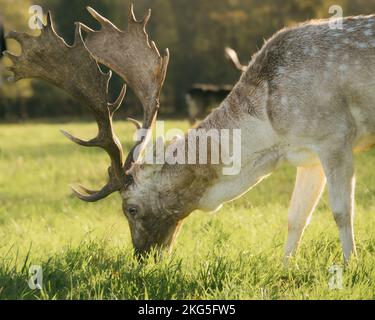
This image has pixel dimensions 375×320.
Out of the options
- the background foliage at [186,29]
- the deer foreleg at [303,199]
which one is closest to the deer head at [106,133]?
the deer foreleg at [303,199]

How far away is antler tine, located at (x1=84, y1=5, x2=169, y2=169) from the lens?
639 centimetres

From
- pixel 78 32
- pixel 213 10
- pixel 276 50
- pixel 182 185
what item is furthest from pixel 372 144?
pixel 213 10

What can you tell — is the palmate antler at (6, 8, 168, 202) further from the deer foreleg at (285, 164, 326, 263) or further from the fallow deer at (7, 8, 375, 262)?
the deer foreleg at (285, 164, 326, 263)

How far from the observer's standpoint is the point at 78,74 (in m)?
6.05

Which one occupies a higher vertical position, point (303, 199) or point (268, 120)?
point (268, 120)

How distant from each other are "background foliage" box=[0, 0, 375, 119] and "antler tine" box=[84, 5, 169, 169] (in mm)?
39204

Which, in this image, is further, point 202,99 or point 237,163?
point 202,99

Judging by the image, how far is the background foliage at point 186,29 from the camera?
46500mm

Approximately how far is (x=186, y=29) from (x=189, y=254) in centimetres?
4417

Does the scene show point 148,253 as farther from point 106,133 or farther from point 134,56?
point 134,56

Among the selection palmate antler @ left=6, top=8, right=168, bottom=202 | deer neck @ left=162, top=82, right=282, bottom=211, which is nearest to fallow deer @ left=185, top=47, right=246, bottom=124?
palmate antler @ left=6, top=8, right=168, bottom=202

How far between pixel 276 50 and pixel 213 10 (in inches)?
1767

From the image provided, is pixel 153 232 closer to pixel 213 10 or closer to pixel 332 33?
pixel 332 33

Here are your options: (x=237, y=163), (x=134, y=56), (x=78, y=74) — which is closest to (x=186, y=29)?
(x=134, y=56)
